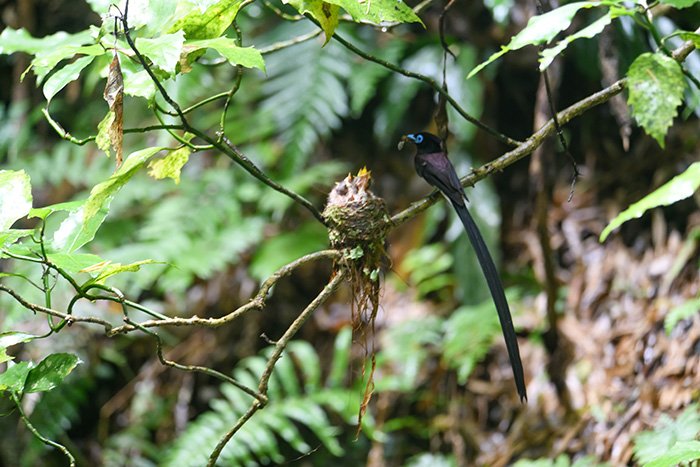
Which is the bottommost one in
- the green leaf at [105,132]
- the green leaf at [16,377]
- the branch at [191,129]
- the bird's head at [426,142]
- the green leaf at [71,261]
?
the green leaf at [16,377]

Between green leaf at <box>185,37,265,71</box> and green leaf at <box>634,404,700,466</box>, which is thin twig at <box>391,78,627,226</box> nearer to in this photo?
green leaf at <box>185,37,265,71</box>

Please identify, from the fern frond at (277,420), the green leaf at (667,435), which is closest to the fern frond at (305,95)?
the fern frond at (277,420)

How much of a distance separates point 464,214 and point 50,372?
969 mm

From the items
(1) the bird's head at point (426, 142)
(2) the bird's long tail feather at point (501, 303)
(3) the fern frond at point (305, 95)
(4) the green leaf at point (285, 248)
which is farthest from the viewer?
(3) the fern frond at point (305, 95)

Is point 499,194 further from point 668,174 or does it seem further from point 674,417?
point 674,417

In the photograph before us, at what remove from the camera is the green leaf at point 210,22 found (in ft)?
4.40

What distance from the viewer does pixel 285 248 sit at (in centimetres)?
390

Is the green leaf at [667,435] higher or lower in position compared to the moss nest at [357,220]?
lower

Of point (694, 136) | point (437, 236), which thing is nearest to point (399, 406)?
point (437, 236)

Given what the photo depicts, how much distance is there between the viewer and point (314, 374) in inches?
139

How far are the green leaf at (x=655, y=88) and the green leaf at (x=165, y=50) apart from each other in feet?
2.63

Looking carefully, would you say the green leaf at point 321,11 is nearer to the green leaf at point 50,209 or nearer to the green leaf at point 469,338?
the green leaf at point 50,209

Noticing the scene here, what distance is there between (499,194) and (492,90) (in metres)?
0.57

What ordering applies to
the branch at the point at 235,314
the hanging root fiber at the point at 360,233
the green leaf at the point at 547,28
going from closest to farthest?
1. the green leaf at the point at 547,28
2. the branch at the point at 235,314
3. the hanging root fiber at the point at 360,233
